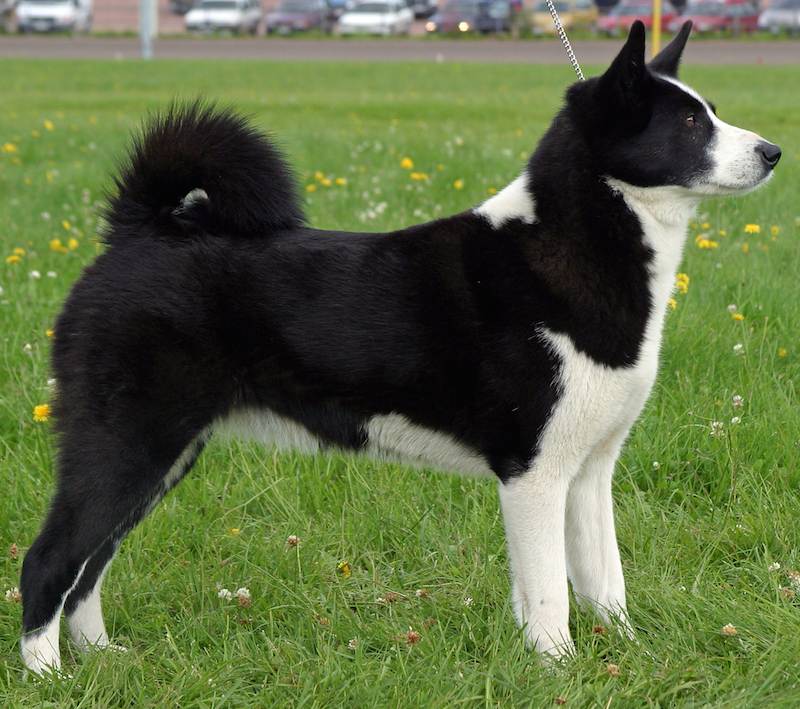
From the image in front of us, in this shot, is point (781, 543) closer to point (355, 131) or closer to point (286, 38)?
point (355, 131)

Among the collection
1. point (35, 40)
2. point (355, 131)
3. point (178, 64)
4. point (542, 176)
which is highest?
point (542, 176)

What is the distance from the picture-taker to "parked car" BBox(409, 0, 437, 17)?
3800cm

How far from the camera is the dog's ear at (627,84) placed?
2.72m

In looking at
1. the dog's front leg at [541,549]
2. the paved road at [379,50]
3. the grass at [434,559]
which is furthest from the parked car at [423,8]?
the dog's front leg at [541,549]

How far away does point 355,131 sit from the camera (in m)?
11.5

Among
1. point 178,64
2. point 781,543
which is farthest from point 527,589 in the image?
point 178,64

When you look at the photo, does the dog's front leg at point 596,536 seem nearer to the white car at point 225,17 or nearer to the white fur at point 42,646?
the white fur at point 42,646

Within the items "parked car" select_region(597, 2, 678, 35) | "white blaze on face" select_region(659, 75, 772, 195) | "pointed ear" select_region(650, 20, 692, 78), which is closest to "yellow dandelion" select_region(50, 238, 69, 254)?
"pointed ear" select_region(650, 20, 692, 78)

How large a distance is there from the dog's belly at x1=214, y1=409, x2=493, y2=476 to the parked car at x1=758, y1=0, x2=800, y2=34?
30555mm

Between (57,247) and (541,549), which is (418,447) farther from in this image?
(57,247)

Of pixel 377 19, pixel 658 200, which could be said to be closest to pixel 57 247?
pixel 658 200

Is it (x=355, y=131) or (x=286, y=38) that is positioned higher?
(x=355, y=131)

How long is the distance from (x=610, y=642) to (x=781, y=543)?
0.72 m

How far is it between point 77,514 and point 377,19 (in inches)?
1297
